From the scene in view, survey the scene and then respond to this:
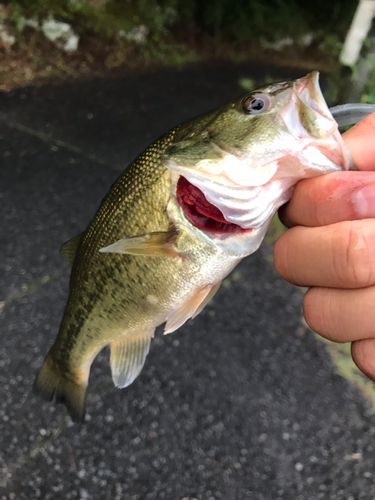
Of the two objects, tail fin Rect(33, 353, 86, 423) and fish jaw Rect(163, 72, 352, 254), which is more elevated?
fish jaw Rect(163, 72, 352, 254)

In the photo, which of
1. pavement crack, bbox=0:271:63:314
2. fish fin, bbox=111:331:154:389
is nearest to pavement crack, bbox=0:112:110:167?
pavement crack, bbox=0:271:63:314

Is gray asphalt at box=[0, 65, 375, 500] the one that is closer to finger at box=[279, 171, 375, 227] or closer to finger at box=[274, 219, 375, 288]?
finger at box=[274, 219, 375, 288]

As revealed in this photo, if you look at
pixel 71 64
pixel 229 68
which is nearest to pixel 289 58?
pixel 229 68

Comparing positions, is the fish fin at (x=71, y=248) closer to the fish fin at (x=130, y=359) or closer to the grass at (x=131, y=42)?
the fish fin at (x=130, y=359)

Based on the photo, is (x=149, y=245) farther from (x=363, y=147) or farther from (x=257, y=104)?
(x=363, y=147)

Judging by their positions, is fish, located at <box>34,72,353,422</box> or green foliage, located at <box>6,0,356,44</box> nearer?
fish, located at <box>34,72,353,422</box>

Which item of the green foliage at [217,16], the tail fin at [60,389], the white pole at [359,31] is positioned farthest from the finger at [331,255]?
the green foliage at [217,16]

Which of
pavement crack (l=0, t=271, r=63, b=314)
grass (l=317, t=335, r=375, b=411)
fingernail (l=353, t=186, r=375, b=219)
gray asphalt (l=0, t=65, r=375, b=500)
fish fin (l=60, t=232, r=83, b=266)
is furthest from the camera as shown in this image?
pavement crack (l=0, t=271, r=63, b=314)
